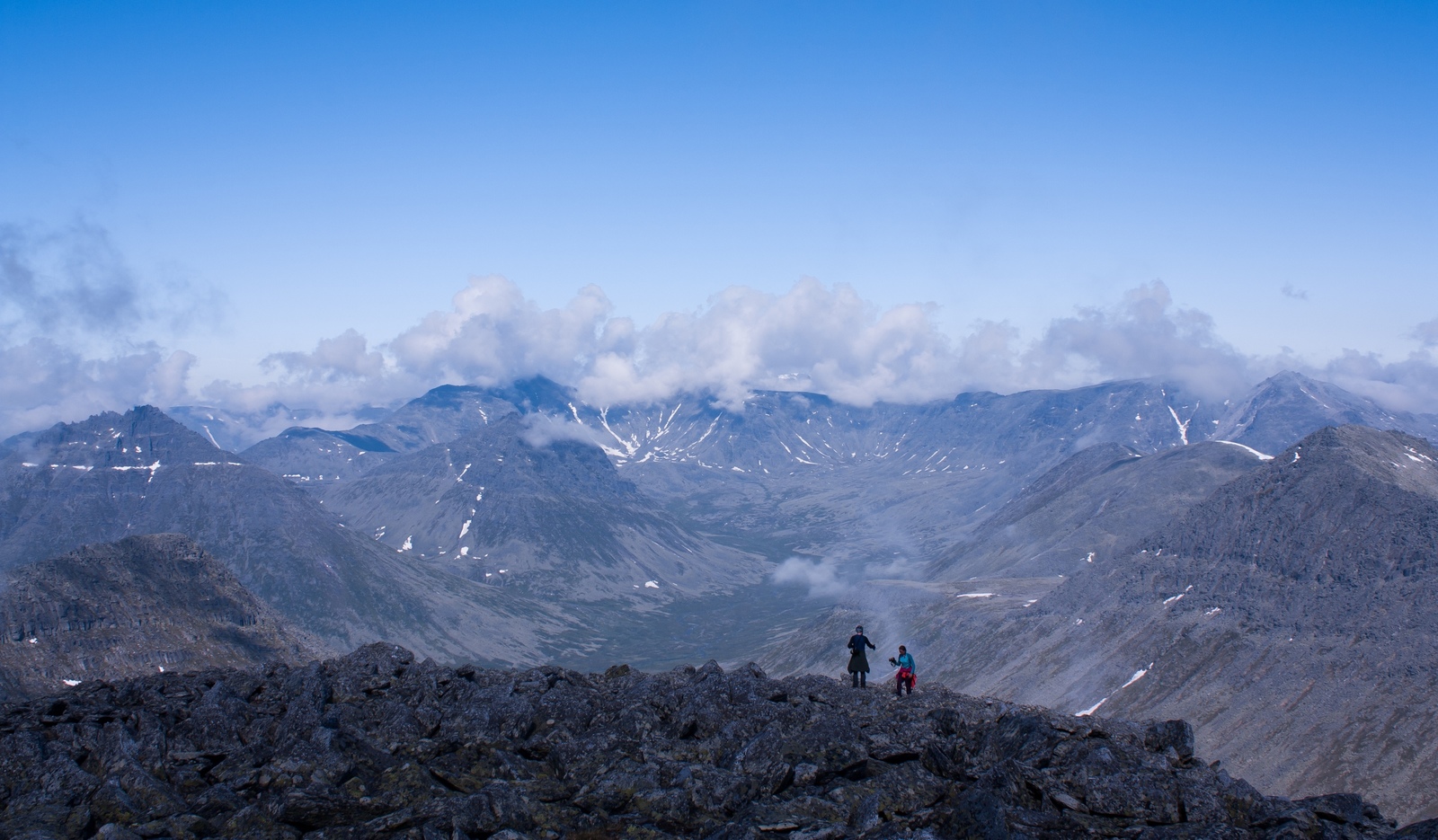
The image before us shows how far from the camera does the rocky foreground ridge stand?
981 inches

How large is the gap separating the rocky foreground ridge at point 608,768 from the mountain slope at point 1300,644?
354ft

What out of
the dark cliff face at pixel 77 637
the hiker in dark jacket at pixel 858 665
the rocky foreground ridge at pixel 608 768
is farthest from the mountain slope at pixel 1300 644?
the dark cliff face at pixel 77 637

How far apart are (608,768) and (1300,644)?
545 ft

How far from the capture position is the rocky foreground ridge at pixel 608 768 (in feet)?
81.7

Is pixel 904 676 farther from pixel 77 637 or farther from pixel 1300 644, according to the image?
pixel 77 637

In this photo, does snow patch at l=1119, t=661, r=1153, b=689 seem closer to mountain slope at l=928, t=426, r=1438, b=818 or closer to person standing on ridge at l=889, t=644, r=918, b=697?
mountain slope at l=928, t=426, r=1438, b=818

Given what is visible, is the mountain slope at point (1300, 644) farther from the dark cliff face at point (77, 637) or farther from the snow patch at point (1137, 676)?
the dark cliff face at point (77, 637)

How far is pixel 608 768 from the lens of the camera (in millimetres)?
29344

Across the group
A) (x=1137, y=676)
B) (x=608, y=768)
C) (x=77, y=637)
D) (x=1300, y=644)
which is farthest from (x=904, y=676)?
(x=77, y=637)

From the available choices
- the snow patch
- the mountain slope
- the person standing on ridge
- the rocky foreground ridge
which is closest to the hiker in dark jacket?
the person standing on ridge

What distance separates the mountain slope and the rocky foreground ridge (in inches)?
4253

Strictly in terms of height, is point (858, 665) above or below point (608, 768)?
below

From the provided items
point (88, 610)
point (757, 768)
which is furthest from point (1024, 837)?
point (88, 610)

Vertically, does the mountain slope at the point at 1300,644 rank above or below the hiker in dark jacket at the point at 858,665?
below
